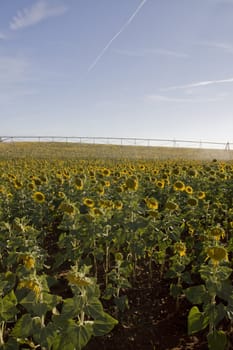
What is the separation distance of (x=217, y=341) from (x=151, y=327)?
1304 mm

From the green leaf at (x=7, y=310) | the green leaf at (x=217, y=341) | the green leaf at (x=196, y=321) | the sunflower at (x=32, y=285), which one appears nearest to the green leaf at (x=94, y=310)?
the sunflower at (x=32, y=285)

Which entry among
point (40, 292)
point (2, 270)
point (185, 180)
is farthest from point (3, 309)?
point (185, 180)

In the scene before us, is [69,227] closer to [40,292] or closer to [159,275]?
[159,275]

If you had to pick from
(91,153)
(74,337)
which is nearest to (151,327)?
(74,337)

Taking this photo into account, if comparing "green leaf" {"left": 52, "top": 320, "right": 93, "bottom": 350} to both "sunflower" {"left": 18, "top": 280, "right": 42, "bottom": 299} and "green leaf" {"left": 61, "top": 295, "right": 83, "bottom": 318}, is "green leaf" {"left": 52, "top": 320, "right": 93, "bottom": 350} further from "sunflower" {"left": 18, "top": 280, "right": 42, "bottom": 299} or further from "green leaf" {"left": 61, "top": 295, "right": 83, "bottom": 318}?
"sunflower" {"left": 18, "top": 280, "right": 42, "bottom": 299}

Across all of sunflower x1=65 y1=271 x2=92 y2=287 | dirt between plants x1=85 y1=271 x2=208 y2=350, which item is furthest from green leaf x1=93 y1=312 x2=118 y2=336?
dirt between plants x1=85 y1=271 x2=208 y2=350

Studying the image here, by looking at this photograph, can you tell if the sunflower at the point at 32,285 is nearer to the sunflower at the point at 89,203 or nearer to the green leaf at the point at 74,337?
the green leaf at the point at 74,337

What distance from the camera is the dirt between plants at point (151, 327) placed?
392cm

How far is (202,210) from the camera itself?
19.8 ft

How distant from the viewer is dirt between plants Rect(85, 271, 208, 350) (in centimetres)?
392

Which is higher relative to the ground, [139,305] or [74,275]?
[74,275]

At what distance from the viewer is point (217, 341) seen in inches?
121

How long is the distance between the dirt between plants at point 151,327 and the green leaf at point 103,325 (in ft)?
4.42

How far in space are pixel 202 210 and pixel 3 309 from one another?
3.84 metres
